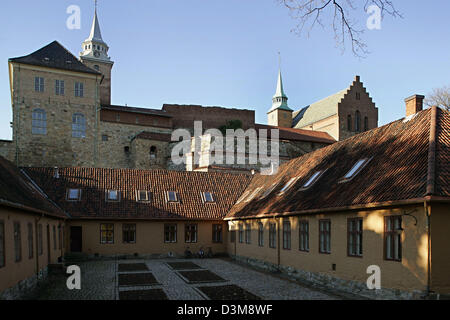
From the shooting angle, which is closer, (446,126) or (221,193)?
(446,126)

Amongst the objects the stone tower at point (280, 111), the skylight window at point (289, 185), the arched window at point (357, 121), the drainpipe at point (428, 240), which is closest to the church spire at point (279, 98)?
the stone tower at point (280, 111)

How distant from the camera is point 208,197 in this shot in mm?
26594

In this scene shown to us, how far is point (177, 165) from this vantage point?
4581 centimetres

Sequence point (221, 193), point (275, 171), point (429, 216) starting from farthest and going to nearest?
point (221, 193) < point (275, 171) < point (429, 216)

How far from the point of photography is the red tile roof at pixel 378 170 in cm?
1084

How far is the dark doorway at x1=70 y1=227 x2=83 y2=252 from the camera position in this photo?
23.2m

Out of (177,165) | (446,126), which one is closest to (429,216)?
(446,126)

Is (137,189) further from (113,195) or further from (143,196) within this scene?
(113,195)

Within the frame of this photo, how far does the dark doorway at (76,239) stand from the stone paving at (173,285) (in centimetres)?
321

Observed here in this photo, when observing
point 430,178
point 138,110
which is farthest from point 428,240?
point 138,110

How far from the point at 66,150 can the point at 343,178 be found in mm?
36482

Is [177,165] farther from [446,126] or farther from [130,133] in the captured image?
[446,126]

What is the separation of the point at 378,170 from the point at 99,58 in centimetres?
5672

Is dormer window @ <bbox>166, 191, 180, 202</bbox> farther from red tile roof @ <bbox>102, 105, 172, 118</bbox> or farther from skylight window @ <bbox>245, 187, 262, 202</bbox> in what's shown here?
red tile roof @ <bbox>102, 105, 172, 118</bbox>
